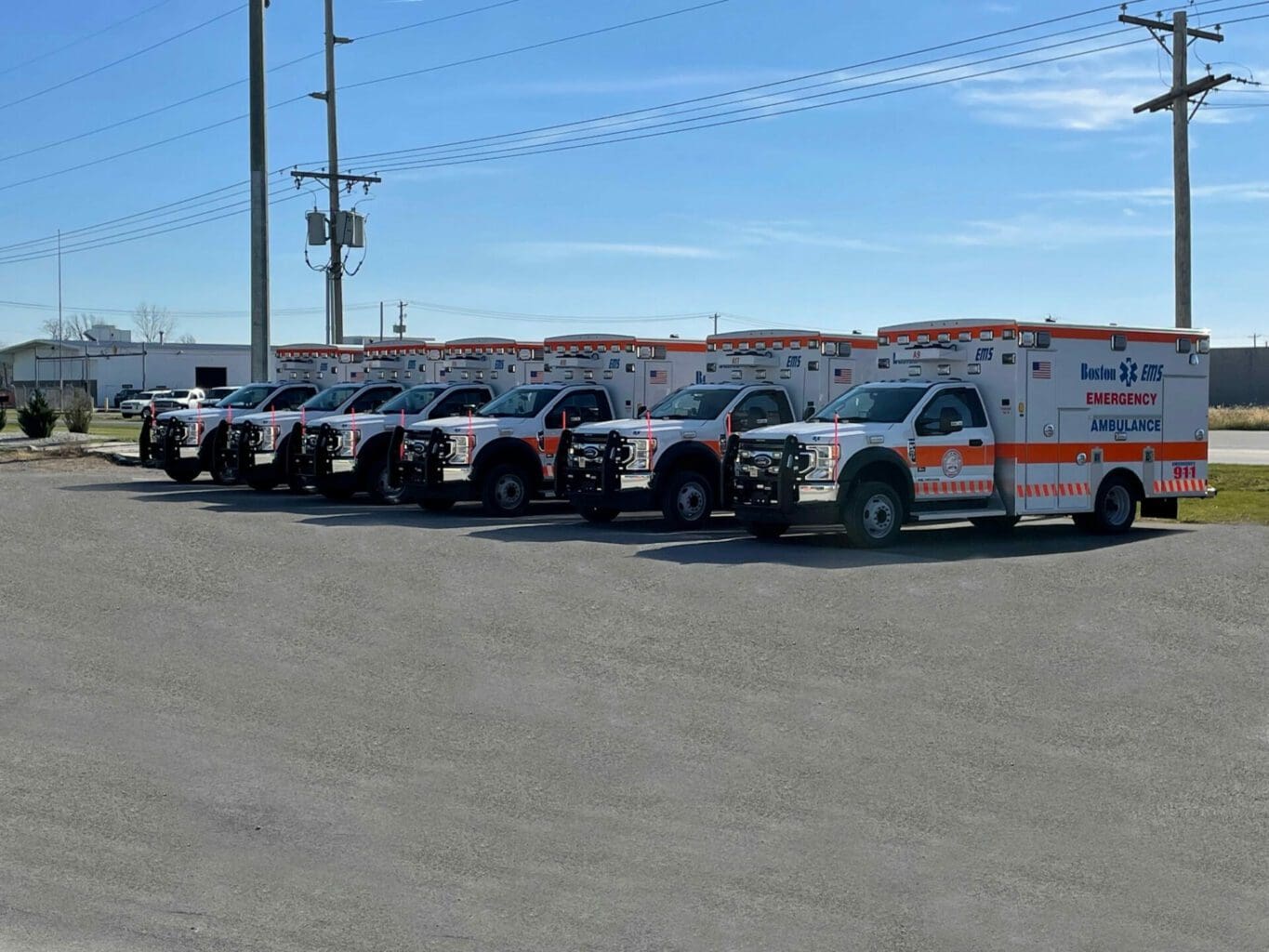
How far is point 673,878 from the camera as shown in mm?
6812

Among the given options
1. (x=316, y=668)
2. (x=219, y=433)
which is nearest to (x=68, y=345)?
(x=219, y=433)

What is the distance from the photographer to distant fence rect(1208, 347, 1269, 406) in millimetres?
76812

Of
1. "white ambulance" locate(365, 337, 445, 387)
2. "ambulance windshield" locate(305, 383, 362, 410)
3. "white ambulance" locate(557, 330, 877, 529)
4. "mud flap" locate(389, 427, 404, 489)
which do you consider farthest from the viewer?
"white ambulance" locate(365, 337, 445, 387)

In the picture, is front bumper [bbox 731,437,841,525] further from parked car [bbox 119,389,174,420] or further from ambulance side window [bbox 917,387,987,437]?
parked car [bbox 119,389,174,420]

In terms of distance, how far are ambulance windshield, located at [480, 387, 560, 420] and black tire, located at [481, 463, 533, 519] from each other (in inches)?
36.5

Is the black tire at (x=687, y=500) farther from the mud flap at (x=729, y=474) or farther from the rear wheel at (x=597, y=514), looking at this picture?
the rear wheel at (x=597, y=514)

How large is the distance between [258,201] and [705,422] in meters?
17.5

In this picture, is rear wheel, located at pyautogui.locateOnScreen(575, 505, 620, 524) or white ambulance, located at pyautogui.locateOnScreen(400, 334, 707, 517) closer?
rear wheel, located at pyautogui.locateOnScreen(575, 505, 620, 524)

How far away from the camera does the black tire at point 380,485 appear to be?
23.2 metres

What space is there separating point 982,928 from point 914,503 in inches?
469

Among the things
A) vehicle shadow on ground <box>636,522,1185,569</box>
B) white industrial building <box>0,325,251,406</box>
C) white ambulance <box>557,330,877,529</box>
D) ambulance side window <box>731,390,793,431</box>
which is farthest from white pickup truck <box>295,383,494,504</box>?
white industrial building <box>0,325,251,406</box>

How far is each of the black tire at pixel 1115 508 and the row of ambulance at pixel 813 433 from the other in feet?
0.09

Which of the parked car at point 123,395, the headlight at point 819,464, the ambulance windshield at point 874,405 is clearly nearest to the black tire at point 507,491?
the ambulance windshield at point 874,405

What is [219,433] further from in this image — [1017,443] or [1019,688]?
[1019,688]
